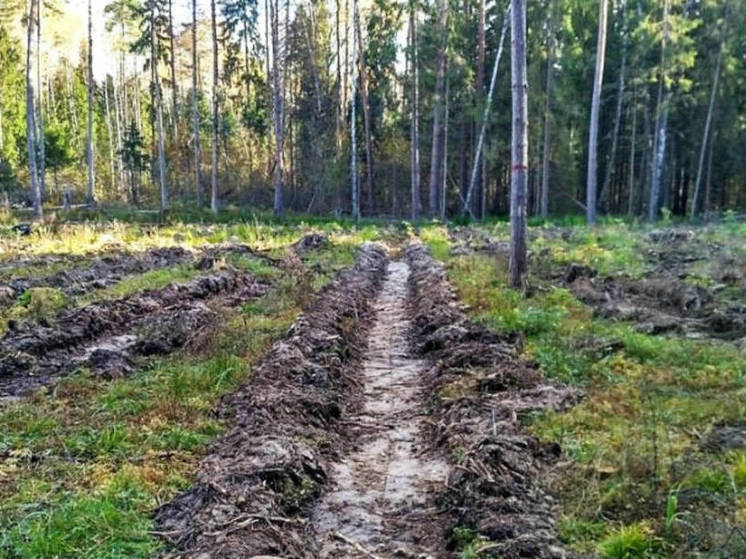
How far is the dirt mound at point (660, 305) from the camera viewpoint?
25.8ft

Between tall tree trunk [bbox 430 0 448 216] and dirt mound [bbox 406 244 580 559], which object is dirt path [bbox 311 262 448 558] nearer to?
dirt mound [bbox 406 244 580 559]

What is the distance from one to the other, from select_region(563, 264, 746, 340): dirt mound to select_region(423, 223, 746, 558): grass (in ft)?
1.54

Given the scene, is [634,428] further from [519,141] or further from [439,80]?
[439,80]

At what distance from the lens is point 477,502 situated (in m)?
4.00

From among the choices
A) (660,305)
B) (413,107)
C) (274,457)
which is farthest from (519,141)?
(413,107)

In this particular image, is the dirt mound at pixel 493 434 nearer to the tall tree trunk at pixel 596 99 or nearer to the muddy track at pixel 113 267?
the muddy track at pixel 113 267

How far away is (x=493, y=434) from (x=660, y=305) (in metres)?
5.76

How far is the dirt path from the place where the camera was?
385 centimetres

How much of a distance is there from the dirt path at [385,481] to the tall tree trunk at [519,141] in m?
4.24

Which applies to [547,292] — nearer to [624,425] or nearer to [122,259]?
[624,425]

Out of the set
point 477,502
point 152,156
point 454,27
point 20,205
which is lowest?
point 477,502

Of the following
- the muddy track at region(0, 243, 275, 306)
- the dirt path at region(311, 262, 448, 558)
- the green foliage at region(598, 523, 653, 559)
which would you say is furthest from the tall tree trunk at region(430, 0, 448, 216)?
the green foliage at region(598, 523, 653, 559)

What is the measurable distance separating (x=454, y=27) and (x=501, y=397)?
94.8ft

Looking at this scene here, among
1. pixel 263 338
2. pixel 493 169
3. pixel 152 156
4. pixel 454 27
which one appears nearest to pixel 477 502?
pixel 263 338
